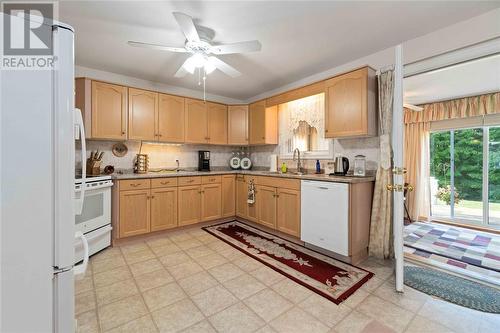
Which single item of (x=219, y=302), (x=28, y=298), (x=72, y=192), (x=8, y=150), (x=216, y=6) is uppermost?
(x=216, y=6)

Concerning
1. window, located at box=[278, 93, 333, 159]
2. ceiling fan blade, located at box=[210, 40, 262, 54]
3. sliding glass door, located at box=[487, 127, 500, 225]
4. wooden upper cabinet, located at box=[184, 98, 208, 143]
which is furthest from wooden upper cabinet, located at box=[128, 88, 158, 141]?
sliding glass door, located at box=[487, 127, 500, 225]

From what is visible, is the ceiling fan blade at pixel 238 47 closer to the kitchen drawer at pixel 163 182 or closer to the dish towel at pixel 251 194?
the kitchen drawer at pixel 163 182

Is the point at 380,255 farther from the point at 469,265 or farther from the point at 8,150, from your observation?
the point at 8,150

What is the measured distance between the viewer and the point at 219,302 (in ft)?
5.80

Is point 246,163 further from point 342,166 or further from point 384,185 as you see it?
point 384,185

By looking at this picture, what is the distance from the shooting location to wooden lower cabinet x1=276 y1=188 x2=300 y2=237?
2.94 meters

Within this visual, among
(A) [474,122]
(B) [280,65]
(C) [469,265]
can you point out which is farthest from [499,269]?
(B) [280,65]

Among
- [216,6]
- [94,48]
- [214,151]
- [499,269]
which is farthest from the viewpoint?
[214,151]

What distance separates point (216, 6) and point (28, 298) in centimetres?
225

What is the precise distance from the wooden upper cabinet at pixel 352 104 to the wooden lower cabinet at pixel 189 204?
225 cm

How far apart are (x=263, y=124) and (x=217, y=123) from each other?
0.89 metres

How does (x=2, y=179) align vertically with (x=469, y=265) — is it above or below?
above

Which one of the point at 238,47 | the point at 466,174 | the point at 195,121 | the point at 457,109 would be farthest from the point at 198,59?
the point at 466,174

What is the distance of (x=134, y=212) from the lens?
3020 millimetres
